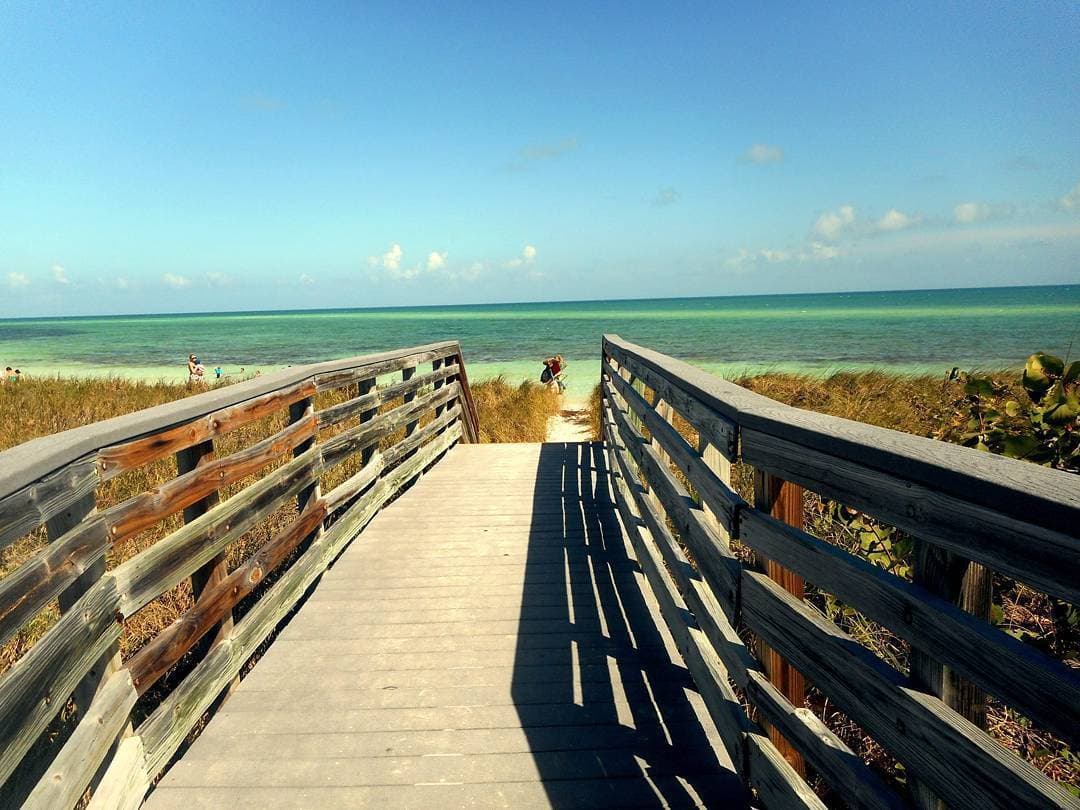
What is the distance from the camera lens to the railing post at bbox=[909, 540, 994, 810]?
1.16 metres

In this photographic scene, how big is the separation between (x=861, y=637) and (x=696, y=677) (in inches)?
41.8

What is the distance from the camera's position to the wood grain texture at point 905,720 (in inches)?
40.4

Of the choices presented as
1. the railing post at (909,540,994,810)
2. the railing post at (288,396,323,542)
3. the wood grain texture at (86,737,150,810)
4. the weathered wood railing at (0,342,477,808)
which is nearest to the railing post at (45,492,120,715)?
the weathered wood railing at (0,342,477,808)

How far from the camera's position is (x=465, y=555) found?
4.63 m

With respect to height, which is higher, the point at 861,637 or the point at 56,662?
the point at 56,662

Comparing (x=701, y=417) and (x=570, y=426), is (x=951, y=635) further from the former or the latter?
(x=570, y=426)

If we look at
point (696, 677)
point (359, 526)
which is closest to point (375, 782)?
point (696, 677)

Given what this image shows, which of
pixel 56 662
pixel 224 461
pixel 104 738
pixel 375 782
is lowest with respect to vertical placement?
pixel 375 782

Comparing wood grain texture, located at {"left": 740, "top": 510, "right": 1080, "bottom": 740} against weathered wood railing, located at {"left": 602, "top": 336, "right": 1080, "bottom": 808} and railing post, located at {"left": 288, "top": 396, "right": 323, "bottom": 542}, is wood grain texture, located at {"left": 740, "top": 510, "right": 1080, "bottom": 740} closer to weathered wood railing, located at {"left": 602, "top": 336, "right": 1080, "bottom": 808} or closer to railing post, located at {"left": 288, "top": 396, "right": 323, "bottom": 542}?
weathered wood railing, located at {"left": 602, "top": 336, "right": 1080, "bottom": 808}

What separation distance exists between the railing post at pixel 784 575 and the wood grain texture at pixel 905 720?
0.05 meters

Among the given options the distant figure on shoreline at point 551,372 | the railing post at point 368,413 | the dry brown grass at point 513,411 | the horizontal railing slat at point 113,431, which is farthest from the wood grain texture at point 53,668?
the distant figure on shoreline at point 551,372

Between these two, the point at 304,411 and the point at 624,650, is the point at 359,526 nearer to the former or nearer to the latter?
the point at 304,411

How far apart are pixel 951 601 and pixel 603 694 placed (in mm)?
1955

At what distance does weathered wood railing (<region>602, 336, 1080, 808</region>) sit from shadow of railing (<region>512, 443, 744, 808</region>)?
0.67 feet
